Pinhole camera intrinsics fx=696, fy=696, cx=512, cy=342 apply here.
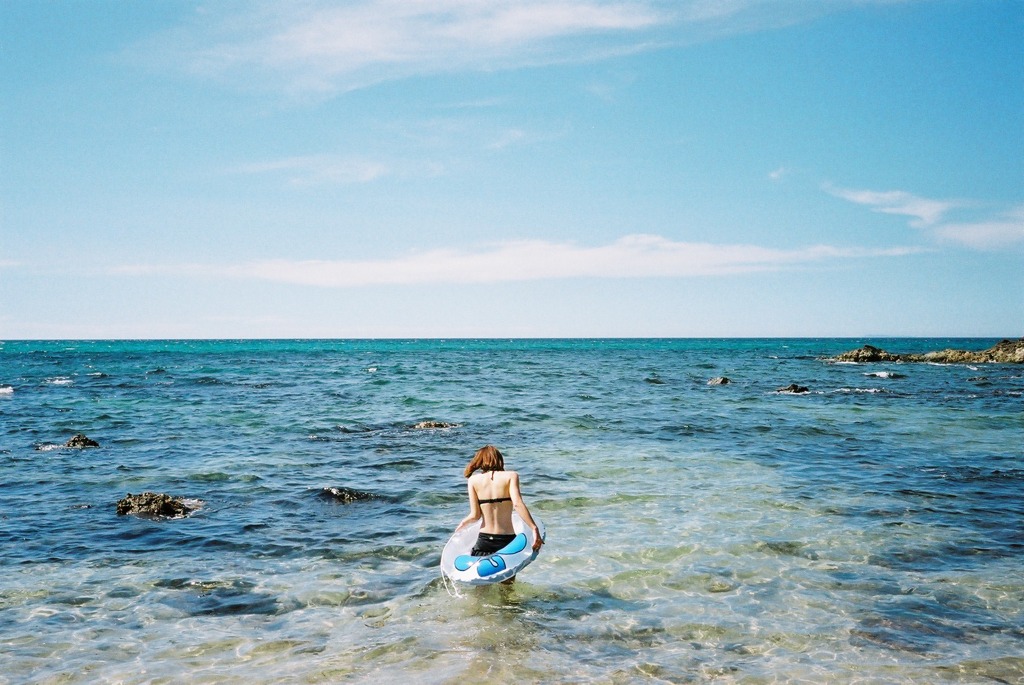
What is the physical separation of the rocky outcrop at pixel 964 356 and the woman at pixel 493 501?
7627cm

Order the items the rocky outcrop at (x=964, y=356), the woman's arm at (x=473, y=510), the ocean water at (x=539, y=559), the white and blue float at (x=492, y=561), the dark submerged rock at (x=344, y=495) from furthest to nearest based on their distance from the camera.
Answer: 1. the rocky outcrop at (x=964, y=356)
2. the dark submerged rock at (x=344, y=495)
3. the woman's arm at (x=473, y=510)
4. the white and blue float at (x=492, y=561)
5. the ocean water at (x=539, y=559)

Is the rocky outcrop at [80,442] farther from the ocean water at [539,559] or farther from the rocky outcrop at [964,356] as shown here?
the rocky outcrop at [964,356]

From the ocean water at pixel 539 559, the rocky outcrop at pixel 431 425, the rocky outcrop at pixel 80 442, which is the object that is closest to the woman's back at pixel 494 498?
the ocean water at pixel 539 559

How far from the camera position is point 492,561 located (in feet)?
30.7

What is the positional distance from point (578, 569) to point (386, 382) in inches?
1664

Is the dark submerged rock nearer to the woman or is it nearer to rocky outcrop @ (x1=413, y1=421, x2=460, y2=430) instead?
the woman

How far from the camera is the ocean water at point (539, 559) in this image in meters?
8.00

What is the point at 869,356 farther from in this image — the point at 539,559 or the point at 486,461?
the point at 486,461

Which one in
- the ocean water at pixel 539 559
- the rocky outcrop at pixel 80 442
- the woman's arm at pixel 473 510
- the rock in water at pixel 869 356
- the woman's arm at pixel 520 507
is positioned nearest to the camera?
the ocean water at pixel 539 559

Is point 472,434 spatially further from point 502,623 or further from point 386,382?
point 386,382

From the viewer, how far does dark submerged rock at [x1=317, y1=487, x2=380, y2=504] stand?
609 inches

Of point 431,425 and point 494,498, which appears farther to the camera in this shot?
point 431,425

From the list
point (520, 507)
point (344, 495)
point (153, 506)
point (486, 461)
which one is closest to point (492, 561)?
point (520, 507)

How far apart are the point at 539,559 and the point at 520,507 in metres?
2.44
